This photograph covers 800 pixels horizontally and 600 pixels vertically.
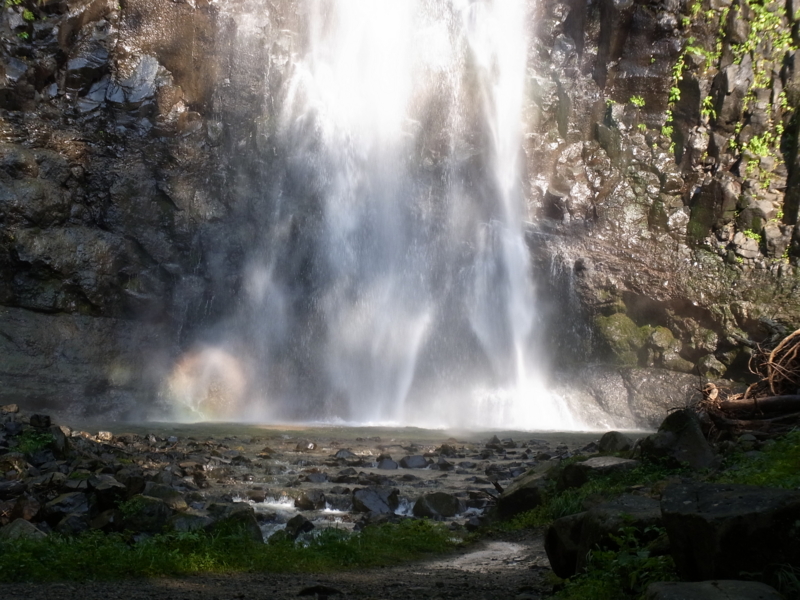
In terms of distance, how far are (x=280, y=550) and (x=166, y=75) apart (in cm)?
2300

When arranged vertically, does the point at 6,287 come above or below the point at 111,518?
above

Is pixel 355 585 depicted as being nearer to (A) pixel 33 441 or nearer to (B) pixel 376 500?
(B) pixel 376 500

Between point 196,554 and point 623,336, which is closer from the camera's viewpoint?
point 196,554

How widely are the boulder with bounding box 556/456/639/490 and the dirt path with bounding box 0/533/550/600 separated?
4.28 ft

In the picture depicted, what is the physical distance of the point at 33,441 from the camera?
9.38m

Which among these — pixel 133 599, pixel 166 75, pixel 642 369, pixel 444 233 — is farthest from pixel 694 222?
pixel 133 599

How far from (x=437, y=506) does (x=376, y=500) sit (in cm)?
82

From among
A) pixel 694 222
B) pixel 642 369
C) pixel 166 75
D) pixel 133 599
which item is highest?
pixel 166 75

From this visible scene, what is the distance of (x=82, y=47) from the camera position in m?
24.4

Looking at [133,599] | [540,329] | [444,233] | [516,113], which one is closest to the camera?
[133,599]

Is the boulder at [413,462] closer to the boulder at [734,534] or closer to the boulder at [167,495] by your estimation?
the boulder at [167,495]

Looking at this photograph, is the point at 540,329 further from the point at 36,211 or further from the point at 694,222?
the point at 36,211

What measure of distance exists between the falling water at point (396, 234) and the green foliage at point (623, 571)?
16195 millimetres

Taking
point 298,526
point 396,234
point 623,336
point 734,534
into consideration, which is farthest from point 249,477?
point 623,336
